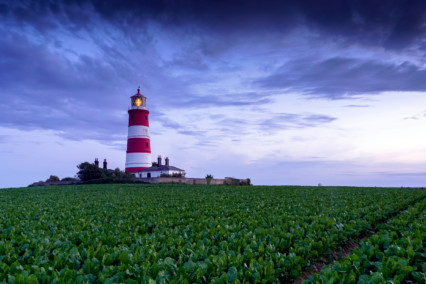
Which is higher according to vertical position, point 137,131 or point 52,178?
point 137,131

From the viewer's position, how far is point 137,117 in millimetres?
61312

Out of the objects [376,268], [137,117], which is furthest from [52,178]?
[376,268]

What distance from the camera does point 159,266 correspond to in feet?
18.5

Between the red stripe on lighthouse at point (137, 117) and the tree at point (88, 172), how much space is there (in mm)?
10970

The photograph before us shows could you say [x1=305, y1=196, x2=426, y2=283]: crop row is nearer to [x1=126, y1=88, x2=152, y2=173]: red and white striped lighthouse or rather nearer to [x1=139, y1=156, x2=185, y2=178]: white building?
[x1=126, y1=88, x2=152, y2=173]: red and white striped lighthouse

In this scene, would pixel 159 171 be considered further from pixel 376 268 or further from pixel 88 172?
pixel 376 268

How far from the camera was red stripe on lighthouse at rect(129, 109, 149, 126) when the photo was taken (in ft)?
201

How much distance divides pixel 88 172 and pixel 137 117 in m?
13.8

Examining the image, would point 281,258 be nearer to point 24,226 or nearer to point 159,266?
point 159,266

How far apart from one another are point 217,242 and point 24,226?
24.7 ft

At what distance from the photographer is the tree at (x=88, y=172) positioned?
61.2m

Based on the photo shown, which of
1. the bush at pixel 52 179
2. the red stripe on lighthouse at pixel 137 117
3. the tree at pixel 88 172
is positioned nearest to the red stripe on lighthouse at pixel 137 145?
the red stripe on lighthouse at pixel 137 117

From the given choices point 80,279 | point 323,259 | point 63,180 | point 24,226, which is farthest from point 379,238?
point 63,180

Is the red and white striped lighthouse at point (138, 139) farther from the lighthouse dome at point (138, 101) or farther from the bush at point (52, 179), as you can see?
the bush at point (52, 179)
